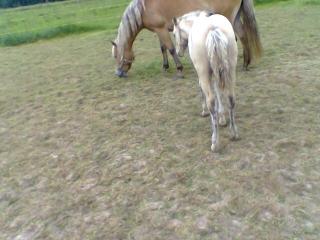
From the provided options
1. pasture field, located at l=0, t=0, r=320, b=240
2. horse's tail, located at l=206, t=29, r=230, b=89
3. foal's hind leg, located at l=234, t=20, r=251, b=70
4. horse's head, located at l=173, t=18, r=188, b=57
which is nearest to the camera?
pasture field, located at l=0, t=0, r=320, b=240

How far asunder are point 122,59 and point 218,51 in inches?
145

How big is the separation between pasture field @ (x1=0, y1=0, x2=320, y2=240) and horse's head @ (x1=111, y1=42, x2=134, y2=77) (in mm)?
243

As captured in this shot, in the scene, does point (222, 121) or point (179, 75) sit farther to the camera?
point (179, 75)

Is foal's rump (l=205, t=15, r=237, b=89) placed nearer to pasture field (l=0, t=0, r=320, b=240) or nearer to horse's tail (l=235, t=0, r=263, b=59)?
pasture field (l=0, t=0, r=320, b=240)

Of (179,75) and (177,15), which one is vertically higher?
(177,15)

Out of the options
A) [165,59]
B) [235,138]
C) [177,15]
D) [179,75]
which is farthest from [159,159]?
[165,59]

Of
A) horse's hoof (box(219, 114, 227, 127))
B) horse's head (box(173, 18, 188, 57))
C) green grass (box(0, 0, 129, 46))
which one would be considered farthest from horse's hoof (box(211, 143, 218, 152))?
green grass (box(0, 0, 129, 46))

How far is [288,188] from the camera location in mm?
3238

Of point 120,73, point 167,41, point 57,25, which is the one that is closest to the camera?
point 167,41

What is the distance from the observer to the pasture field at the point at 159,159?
3000 mm

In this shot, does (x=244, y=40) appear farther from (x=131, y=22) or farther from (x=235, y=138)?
(x=235, y=138)

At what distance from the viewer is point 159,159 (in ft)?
13.0

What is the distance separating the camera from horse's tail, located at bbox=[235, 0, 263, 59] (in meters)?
6.29

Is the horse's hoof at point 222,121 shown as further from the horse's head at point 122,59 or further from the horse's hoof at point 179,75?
the horse's head at point 122,59
